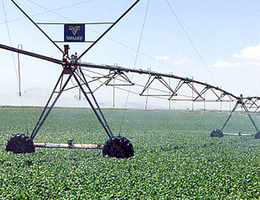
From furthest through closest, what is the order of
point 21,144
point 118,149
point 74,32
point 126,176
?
point 21,144, point 118,149, point 74,32, point 126,176

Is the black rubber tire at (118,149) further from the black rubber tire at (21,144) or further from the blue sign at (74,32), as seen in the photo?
the blue sign at (74,32)

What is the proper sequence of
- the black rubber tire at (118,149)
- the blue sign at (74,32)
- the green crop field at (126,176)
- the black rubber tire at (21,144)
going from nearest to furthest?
1. the green crop field at (126,176)
2. the blue sign at (74,32)
3. the black rubber tire at (118,149)
4. the black rubber tire at (21,144)

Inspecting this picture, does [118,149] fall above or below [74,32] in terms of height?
below

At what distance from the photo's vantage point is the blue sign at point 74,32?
46.4ft

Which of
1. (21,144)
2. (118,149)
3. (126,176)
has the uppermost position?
(21,144)

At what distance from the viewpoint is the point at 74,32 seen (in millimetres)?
14258

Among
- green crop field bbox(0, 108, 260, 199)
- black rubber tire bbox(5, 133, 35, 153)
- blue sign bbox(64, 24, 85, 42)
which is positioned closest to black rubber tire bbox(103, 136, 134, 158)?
green crop field bbox(0, 108, 260, 199)

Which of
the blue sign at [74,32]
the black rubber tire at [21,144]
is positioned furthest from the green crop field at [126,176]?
the blue sign at [74,32]

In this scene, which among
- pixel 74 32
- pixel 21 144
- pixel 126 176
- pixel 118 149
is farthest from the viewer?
pixel 21 144

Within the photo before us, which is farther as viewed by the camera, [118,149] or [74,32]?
[118,149]

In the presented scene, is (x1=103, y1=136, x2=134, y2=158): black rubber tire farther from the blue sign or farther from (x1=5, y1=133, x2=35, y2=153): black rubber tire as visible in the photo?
the blue sign

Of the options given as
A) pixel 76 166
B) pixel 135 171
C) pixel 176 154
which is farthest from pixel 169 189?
pixel 176 154

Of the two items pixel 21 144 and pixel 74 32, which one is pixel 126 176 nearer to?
pixel 21 144

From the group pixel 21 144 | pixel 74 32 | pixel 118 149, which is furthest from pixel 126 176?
pixel 74 32
